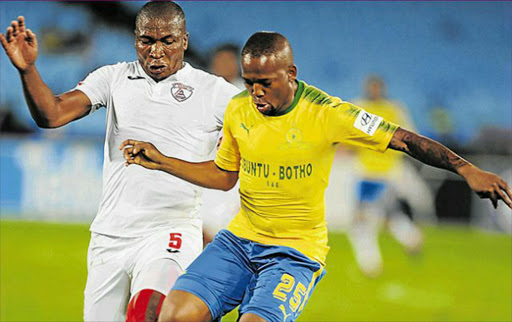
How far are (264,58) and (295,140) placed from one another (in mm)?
474

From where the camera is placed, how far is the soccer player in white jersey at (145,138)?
4.37 m

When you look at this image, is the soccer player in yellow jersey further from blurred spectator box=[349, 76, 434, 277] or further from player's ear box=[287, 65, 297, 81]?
blurred spectator box=[349, 76, 434, 277]

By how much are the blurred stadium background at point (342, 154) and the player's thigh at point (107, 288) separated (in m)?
3.21

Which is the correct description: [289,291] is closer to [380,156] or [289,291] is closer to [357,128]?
[357,128]

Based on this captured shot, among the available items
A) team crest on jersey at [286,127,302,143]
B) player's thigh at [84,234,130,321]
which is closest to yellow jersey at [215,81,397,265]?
team crest on jersey at [286,127,302,143]

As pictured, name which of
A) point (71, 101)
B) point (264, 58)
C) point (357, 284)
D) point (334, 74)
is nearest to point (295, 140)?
point (264, 58)

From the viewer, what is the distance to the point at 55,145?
14.4m

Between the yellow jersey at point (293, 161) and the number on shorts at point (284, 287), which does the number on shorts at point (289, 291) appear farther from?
the yellow jersey at point (293, 161)

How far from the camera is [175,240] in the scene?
433cm

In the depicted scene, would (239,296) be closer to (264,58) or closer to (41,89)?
(264,58)

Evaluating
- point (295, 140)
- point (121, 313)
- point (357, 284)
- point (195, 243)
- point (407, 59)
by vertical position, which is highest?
point (407, 59)

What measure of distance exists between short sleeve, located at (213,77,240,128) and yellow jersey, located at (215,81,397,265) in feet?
0.88

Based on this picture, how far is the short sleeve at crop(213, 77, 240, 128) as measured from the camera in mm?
4604

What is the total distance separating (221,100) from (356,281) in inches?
229
